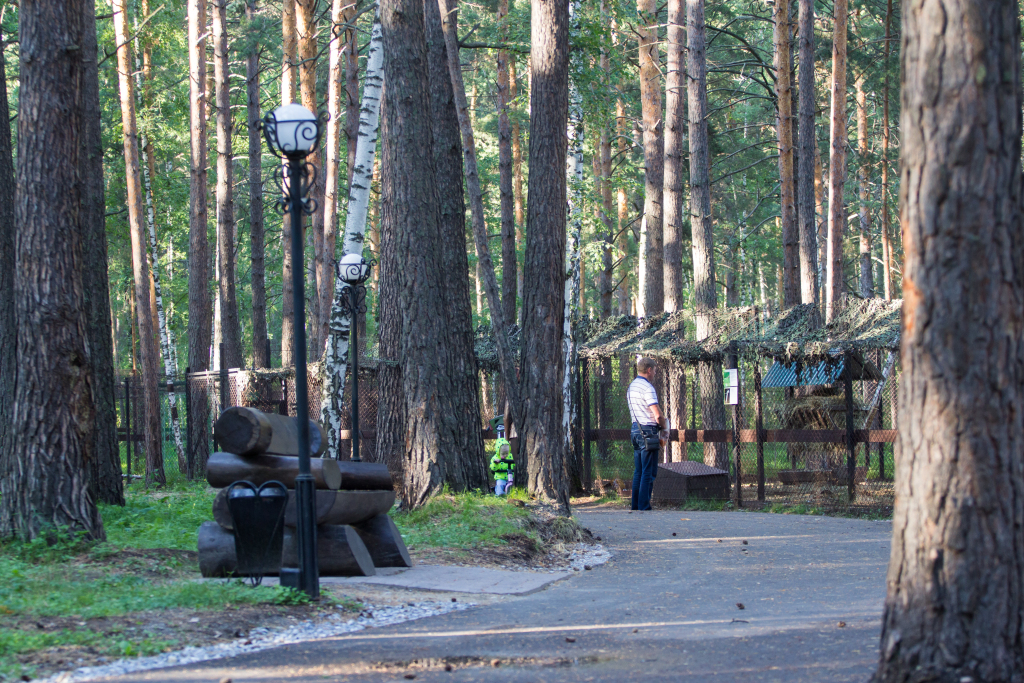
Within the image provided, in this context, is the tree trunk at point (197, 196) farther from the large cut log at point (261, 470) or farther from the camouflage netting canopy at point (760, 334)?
the large cut log at point (261, 470)

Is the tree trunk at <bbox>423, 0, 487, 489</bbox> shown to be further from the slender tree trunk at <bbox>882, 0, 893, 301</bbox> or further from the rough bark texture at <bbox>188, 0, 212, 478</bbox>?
the slender tree trunk at <bbox>882, 0, 893, 301</bbox>

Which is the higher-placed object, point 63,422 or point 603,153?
point 603,153

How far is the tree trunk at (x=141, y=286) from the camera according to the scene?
1988 cm

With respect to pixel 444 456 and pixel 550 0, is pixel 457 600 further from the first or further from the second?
pixel 550 0

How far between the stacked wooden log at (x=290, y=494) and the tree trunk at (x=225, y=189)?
45.1 feet

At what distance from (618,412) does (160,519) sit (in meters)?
10.8

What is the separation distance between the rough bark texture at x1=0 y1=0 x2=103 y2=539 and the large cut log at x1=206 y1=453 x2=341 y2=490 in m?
1.76

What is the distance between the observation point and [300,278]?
7566mm

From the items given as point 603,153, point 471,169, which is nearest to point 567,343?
point 471,169

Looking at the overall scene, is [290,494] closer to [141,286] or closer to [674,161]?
[674,161]

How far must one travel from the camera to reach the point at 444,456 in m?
11.7

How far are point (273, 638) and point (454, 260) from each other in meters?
7.20

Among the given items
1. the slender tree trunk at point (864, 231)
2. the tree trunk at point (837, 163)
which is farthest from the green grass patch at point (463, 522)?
the slender tree trunk at point (864, 231)

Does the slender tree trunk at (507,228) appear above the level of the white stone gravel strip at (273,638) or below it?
above
